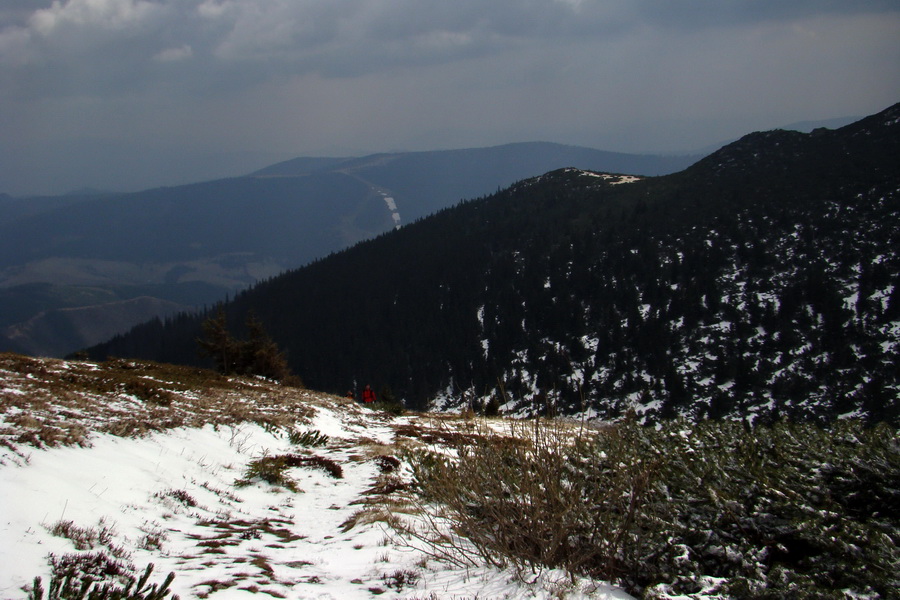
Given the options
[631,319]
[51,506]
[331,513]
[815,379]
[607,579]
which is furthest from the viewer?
[631,319]

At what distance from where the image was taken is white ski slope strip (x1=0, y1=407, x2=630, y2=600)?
5.24 metres

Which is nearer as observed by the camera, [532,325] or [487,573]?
[487,573]

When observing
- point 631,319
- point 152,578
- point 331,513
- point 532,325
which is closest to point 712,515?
point 152,578

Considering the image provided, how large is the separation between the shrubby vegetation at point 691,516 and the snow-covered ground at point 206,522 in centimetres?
39

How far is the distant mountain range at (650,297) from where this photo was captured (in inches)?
3319

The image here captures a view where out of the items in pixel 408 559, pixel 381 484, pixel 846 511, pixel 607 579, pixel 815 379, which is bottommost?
pixel 815 379

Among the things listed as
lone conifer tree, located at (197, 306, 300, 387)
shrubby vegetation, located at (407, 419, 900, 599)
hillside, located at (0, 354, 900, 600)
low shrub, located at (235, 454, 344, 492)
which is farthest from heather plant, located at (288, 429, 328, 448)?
lone conifer tree, located at (197, 306, 300, 387)

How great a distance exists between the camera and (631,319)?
346 feet

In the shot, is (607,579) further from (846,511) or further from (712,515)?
(846,511)

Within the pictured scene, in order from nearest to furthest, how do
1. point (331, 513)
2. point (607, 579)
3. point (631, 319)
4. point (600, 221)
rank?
point (607, 579), point (331, 513), point (631, 319), point (600, 221)

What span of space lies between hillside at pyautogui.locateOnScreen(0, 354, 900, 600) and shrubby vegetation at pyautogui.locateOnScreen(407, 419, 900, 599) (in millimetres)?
18

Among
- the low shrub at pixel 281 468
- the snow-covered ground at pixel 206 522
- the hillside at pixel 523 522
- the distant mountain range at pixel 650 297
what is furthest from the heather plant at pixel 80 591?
the distant mountain range at pixel 650 297

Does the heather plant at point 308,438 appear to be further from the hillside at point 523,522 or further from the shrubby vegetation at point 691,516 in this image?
the shrubby vegetation at point 691,516

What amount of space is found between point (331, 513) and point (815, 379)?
90.9m
